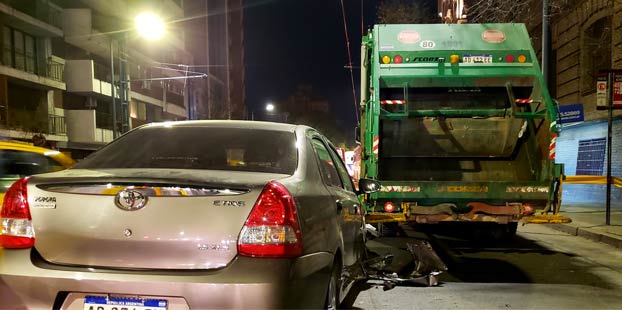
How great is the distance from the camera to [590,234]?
9406 mm

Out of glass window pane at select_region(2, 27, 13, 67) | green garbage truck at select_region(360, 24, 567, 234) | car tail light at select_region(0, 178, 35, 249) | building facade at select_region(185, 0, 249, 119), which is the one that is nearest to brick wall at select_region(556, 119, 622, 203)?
green garbage truck at select_region(360, 24, 567, 234)

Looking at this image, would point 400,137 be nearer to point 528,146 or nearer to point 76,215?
point 528,146

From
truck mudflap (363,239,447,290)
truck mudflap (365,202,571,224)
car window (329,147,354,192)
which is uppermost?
car window (329,147,354,192)

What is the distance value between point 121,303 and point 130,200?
52cm

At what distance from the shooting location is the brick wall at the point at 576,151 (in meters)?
14.6

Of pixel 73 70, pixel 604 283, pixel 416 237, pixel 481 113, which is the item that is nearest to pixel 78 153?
pixel 73 70

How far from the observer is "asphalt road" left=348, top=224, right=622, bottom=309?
5117mm

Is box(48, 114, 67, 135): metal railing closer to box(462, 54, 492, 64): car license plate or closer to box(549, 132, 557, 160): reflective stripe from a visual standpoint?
box(462, 54, 492, 64): car license plate

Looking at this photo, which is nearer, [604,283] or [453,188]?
[604,283]

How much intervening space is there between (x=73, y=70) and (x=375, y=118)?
24.7 m

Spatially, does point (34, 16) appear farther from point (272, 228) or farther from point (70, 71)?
point (272, 228)

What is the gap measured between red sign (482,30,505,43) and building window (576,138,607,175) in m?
9.32

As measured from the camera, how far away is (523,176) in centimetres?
815

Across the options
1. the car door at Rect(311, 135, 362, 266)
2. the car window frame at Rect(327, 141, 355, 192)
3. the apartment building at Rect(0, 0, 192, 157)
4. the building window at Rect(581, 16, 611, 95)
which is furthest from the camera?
the apartment building at Rect(0, 0, 192, 157)
